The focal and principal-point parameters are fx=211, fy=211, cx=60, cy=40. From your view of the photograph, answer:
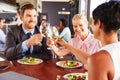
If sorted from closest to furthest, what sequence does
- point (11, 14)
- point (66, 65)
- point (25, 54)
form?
point (66, 65), point (25, 54), point (11, 14)

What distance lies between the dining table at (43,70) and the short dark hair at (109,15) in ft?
2.28

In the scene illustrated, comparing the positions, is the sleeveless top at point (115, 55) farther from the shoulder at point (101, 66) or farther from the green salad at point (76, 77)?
the green salad at point (76, 77)

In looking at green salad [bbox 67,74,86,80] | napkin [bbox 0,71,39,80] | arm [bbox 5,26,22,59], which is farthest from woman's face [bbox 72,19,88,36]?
napkin [bbox 0,71,39,80]

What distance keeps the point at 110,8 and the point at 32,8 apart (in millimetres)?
1615

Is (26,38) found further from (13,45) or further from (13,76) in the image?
(13,76)

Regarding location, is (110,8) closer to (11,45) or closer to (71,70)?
(71,70)

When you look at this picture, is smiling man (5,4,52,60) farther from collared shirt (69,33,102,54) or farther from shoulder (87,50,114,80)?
shoulder (87,50,114,80)

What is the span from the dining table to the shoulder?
0.61m

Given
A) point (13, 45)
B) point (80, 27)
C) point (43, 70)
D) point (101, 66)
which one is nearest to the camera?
point (101, 66)

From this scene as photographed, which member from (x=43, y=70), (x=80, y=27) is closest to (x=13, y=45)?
(x=43, y=70)

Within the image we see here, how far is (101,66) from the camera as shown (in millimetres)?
1125

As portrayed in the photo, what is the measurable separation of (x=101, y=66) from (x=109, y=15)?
0.96 feet

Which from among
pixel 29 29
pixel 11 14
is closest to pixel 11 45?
pixel 29 29

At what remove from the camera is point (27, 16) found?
8.68 ft
